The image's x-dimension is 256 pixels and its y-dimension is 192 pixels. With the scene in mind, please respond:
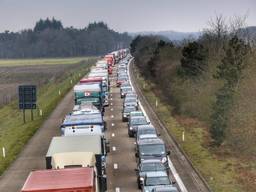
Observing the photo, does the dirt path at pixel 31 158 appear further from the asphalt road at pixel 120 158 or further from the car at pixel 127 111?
the car at pixel 127 111

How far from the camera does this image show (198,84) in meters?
48.2

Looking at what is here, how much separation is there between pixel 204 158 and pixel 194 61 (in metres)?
22.4

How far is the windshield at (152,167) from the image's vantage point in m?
26.0

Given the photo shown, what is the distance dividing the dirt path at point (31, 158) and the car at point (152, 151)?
18.8 ft

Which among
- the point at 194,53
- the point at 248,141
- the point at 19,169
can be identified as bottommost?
the point at 19,169

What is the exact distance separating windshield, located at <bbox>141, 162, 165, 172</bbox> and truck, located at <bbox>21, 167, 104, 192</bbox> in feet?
30.3

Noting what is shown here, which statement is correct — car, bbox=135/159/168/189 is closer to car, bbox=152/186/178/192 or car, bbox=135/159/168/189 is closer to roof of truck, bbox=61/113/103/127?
car, bbox=152/186/178/192

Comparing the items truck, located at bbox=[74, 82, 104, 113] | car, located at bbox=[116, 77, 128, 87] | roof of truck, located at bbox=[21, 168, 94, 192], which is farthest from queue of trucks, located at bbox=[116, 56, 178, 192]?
car, located at bbox=[116, 77, 128, 87]

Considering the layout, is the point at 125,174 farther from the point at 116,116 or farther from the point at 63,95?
the point at 63,95

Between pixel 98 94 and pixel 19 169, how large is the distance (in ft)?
50.7

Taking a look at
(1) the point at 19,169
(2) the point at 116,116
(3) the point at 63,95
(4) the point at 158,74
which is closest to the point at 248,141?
(1) the point at 19,169

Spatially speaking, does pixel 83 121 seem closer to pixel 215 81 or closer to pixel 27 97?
pixel 215 81

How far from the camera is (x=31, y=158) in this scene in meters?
34.2

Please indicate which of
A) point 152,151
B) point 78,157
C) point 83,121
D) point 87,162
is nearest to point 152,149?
point 152,151
